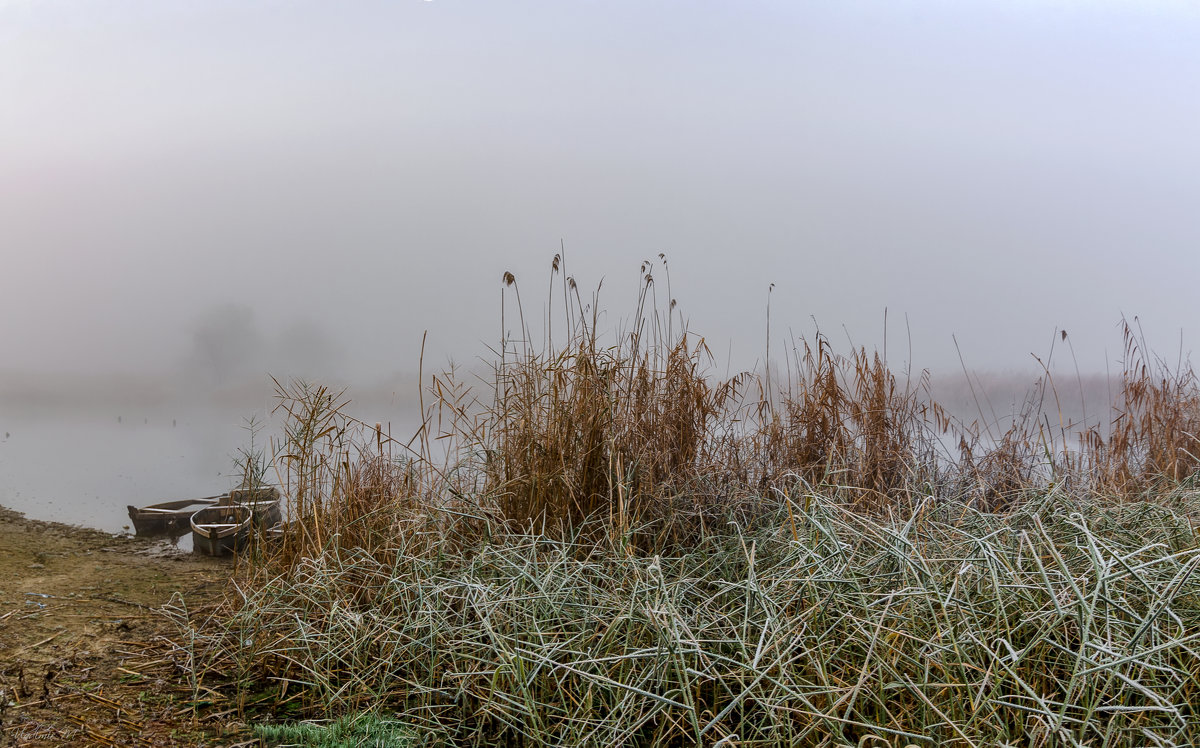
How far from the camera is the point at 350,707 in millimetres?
2209

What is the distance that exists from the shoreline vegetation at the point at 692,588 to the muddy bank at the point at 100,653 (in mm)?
124

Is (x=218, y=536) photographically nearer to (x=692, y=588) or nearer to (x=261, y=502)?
(x=261, y=502)

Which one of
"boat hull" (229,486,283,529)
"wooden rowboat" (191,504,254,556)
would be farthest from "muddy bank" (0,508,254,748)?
"boat hull" (229,486,283,529)

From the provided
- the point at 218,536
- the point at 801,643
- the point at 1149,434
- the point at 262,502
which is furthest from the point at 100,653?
the point at 1149,434

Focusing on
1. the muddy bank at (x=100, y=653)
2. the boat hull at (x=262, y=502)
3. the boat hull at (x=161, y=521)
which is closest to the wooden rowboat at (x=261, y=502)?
the boat hull at (x=262, y=502)

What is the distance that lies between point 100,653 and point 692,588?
2.20 meters

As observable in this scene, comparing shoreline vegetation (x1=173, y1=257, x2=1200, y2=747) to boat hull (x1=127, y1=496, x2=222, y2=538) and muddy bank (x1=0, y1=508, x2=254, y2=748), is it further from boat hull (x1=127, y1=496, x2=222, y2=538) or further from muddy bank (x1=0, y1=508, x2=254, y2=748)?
boat hull (x1=127, y1=496, x2=222, y2=538)

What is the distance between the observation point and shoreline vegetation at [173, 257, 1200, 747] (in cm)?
169

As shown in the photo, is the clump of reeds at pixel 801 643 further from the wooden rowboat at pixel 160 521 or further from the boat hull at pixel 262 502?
the wooden rowboat at pixel 160 521

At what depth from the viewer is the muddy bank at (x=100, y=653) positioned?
7.27 feet

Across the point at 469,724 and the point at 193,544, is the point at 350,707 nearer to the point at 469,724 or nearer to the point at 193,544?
the point at 469,724

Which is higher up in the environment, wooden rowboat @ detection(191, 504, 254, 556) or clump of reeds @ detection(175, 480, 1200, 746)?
clump of reeds @ detection(175, 480, 1200, 746)

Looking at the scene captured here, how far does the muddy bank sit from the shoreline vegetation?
0.12 m

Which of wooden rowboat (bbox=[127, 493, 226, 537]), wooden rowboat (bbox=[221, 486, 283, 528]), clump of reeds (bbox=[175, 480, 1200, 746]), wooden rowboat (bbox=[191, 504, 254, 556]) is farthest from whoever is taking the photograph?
wooden rowboat (bbox=[127, 493, 226, 537])
